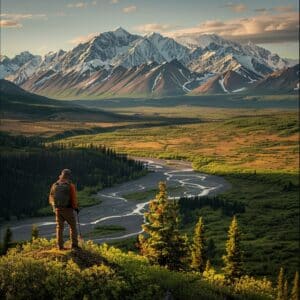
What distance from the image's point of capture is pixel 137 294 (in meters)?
25.3

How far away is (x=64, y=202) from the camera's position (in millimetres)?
27094

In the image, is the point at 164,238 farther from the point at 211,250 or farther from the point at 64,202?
the point at 211,250

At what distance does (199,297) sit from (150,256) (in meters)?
11.3

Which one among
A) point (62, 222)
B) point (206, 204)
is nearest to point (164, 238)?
point (62, 222)

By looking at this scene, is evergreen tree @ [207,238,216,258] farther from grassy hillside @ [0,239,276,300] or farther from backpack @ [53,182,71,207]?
backpack @ [53,182,71,207]

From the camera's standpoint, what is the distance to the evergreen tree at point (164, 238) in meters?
37.5

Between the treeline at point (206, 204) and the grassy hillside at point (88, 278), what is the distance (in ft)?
406

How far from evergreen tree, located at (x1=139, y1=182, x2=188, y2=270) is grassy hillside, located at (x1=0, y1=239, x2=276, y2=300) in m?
8.62

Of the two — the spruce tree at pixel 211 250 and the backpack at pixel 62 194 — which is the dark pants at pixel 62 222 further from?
the spruce tree at pixel 211 250

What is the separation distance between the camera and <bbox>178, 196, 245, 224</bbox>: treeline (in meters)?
156

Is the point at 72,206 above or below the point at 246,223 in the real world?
above

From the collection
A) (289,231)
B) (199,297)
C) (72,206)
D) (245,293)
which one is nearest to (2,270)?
(72,206)

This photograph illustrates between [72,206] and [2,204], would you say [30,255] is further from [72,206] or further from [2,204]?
[2,204]

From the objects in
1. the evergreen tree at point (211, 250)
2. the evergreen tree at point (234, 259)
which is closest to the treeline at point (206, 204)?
the evergreen tree at point (211, 250)
